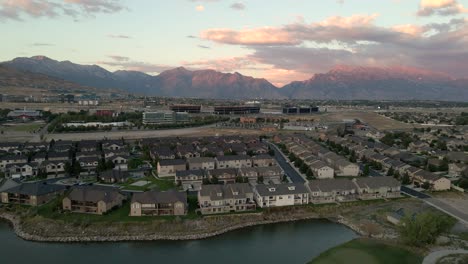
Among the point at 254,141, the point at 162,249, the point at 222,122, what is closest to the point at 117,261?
the point at 162,249

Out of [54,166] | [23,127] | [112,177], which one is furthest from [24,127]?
[112,177]

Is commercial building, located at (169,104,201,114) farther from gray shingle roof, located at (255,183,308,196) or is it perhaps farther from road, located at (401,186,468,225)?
road, located at (401,186,468,225)

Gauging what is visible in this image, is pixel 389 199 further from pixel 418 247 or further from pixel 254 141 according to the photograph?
pixel 254 141

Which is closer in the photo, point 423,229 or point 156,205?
point 423,229

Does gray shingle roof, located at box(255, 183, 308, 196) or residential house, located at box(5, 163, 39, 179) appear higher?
gray shingle roof, located at box(255, 183, 308, 196)

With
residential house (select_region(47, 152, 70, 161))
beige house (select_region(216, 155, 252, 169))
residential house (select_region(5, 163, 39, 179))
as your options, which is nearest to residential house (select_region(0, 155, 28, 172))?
residential house (select_region(47, 152, 70, 161))

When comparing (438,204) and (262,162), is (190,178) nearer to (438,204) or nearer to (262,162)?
(262,162)
